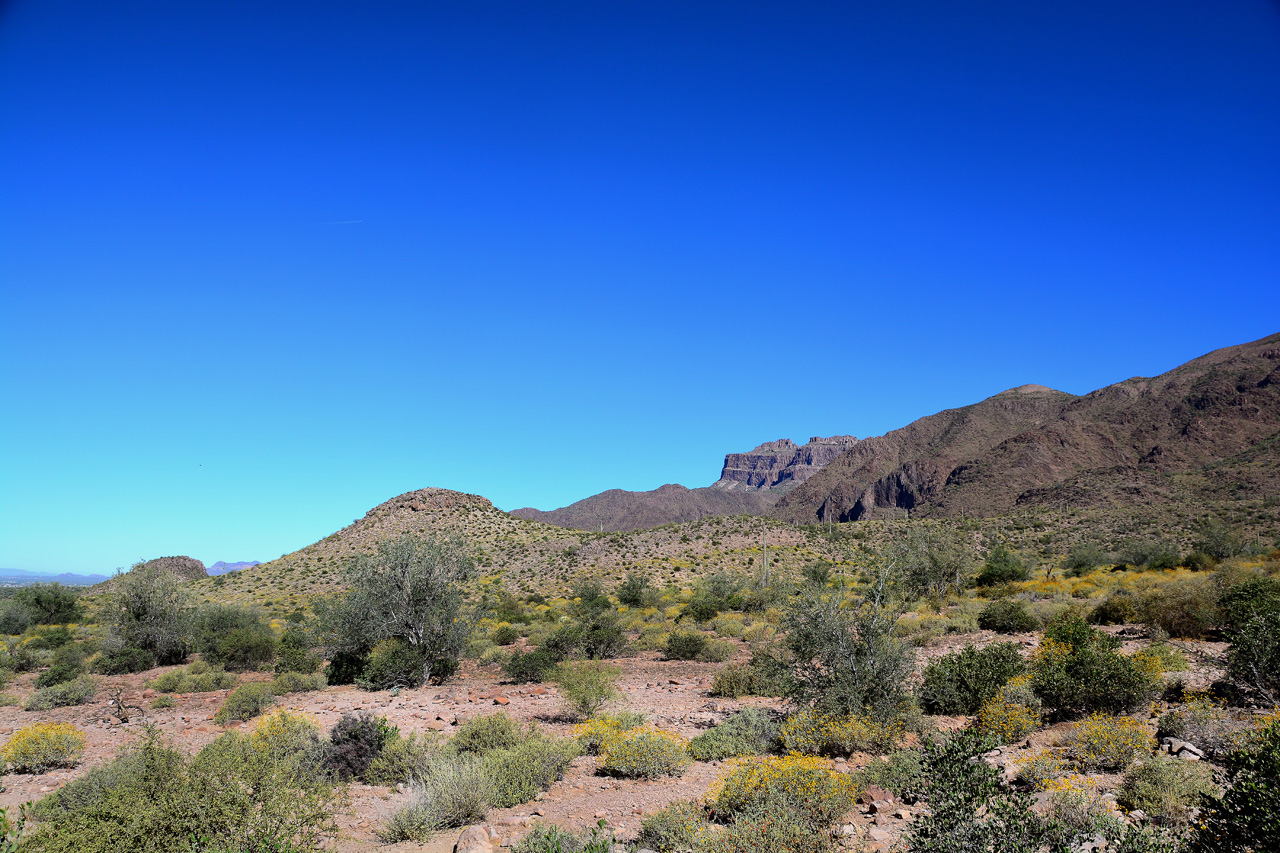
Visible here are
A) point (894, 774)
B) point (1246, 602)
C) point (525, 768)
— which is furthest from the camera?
point (1246, 602)

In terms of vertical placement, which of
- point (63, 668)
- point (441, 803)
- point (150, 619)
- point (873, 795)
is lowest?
point (873, 795)

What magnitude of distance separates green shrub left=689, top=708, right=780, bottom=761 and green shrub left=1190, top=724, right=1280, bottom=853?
5.75 m

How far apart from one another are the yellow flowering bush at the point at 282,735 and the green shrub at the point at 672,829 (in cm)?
534

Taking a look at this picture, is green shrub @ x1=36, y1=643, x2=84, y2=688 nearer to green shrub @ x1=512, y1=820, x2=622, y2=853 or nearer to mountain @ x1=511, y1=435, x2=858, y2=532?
green shrub @ x1=512, y1=820, x2=622, y2=853

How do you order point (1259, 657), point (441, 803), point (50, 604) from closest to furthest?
1. point (441, 803)
2. point (1259, 657)
3. point (50, 604)

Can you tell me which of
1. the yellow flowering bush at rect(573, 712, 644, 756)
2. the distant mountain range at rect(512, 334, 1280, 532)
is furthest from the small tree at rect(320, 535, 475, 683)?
the distant mountain range at rect(512, 334, 1280, 532)

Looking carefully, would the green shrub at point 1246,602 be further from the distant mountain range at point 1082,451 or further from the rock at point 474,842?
the distant mountain range at point 1082,451

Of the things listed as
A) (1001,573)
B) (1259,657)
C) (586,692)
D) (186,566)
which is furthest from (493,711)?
(186,566)

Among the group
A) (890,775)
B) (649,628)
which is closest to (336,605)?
(649,628)

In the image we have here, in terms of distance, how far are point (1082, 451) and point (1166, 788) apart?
103 m

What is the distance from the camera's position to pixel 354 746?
9812 mm

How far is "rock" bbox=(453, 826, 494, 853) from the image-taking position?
667 cm

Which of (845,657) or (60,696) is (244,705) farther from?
(845,657)

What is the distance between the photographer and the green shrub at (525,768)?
27.2ft
